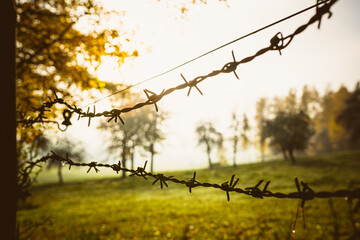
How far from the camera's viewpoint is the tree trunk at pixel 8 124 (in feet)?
Answer: 6.24

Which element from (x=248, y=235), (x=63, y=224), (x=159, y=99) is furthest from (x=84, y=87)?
(x=63, y=224)

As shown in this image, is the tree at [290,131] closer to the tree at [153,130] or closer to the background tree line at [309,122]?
→ the background tree line at [309,122]

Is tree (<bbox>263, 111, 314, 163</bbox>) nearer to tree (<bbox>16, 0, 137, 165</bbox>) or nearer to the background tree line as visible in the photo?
the background tree line

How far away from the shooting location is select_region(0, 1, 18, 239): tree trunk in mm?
1901

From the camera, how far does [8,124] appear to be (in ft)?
6.56

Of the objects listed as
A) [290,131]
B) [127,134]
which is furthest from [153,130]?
[290,131]

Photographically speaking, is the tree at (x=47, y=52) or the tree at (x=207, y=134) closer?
the tree at (x=47, y=52)

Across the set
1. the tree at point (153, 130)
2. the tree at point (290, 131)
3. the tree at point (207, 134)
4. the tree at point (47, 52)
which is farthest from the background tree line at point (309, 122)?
the tree at point (47, 52)

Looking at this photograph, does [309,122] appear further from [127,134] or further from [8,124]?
[8,124]

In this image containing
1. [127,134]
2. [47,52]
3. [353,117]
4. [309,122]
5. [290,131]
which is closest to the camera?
[47,52]

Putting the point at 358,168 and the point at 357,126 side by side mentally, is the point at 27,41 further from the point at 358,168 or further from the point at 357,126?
the point at 357,126

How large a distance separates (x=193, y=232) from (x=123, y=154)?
38895 mm

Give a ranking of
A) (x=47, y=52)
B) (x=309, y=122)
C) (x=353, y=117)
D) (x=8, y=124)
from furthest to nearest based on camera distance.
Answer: (x=309, y=122) → (x=353, y=117) → (x=47, y=52) → (x=8, y=124)

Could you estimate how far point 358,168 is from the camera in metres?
26.2
